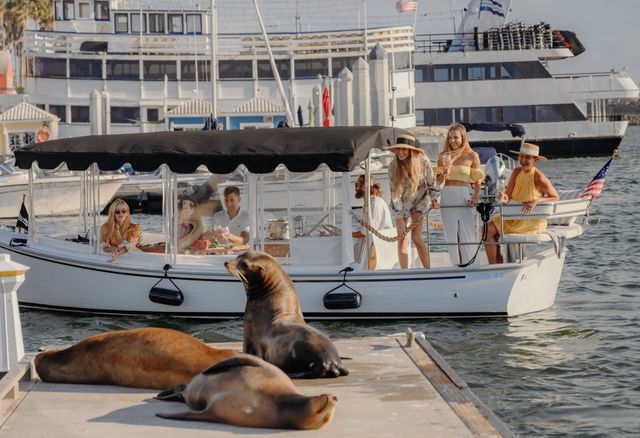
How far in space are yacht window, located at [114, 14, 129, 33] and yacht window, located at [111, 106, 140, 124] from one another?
358 cm

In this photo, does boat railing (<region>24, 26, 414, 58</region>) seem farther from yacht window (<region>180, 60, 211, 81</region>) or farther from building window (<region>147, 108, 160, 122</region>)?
building window (<region>147, 108, 160, 122</region>)

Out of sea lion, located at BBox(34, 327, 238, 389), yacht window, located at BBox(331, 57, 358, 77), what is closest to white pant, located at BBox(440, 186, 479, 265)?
sea lion, located at BBox(34, 327, 238, 389)

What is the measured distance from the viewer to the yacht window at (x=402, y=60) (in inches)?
2393

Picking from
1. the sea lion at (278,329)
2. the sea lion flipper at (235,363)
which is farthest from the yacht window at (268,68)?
the sea lion flipper at (235,363)

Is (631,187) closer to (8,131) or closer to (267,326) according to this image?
(8,131)

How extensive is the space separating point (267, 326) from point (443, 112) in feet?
201

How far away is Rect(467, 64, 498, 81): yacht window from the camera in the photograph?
230 ft

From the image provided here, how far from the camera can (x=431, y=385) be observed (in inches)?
384

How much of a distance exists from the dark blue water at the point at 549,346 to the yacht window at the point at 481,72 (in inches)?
1882

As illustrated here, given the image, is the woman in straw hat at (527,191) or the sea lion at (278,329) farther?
the woman in straw hat at (527,191)

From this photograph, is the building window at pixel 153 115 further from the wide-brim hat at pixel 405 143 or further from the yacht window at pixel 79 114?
the wide-brim hat at pixel 405 143

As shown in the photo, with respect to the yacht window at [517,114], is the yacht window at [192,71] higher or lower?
higher

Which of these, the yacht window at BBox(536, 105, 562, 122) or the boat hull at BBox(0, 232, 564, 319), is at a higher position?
the yacht window at BBox(536, 105, 562, 122)

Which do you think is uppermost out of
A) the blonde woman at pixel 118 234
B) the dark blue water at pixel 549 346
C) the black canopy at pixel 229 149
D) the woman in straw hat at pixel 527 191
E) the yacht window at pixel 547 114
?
the yacht window at pixel 547 114
